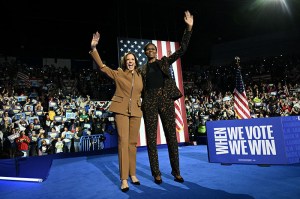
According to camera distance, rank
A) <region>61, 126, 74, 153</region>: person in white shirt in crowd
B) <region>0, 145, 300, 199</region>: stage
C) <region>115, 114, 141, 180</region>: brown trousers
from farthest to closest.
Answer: <region>61, 126, 74, 153</region>: person in white shirt in crowd, <region>115, 114, 141, 180</region>: brown trousers, <region>0, 145, 300, 199</region>: stage

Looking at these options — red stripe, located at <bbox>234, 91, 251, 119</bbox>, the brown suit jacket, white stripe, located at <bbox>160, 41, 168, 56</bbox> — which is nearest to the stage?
the brown suit jacket

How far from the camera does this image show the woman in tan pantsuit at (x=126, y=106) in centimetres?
234

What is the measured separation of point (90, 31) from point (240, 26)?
8.06 m

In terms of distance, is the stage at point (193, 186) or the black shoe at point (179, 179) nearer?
the stage at point (193, 186)

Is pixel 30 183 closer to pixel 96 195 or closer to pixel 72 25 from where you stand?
pixel 96 195

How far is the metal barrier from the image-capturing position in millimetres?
7258

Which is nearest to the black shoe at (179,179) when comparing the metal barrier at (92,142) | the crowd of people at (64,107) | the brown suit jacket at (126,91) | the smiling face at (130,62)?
the brown suit jacket at (126,91)

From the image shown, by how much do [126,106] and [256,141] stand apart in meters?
1.55

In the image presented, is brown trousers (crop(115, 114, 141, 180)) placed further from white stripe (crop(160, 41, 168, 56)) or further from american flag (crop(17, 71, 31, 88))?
american flag (crop(17, 71, 31, 88))

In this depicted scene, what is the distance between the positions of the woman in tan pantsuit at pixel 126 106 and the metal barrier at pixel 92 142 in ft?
16.6

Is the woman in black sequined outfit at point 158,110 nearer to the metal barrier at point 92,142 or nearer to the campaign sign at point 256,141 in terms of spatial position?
the campaign sign at point 256,141

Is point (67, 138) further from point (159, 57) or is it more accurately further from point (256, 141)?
point (256, 141)

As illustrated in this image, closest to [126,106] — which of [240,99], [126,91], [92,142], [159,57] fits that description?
[126,91]

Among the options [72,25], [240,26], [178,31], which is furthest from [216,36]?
[72,25]
